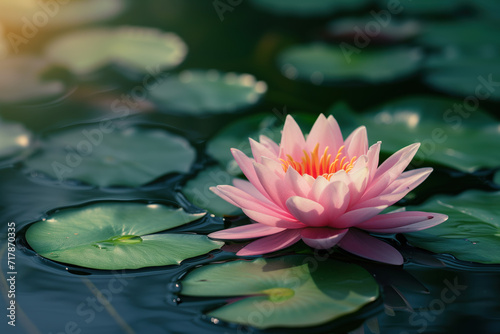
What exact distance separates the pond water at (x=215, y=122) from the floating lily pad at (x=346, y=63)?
1 cm

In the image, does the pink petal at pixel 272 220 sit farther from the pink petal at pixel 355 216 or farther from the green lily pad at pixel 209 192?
the green lily pad at pixel 209 192

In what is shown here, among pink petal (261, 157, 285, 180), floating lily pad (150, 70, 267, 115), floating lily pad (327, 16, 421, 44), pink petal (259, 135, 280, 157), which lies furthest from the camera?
floating lily pad (327, 16, 421, 44)

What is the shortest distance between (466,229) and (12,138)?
1.75m

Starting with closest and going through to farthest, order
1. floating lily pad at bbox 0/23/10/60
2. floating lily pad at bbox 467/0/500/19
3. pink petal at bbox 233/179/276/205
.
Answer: pink petal at bbox 233/179/276/205, floating lily pad at bbox 0/23/10/60, floating lily pad at bbox 467/0/500/19

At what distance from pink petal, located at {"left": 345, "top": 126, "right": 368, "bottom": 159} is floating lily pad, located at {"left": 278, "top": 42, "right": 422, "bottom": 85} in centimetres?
127

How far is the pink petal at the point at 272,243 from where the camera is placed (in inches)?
59.1

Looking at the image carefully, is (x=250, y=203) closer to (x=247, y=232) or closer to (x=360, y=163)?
(x=247, y=232)

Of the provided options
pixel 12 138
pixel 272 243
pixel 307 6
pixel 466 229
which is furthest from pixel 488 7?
pixel 12 138

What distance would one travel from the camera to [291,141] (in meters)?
1.65

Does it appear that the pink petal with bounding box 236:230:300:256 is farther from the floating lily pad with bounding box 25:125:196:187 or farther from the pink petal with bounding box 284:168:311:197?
the floating lily pad with bounding box 25:125:196:187

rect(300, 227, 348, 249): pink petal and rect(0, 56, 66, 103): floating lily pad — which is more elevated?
rect(0, 56, 66, 103): floating lily pad

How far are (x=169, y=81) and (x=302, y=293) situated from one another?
171 centimetres

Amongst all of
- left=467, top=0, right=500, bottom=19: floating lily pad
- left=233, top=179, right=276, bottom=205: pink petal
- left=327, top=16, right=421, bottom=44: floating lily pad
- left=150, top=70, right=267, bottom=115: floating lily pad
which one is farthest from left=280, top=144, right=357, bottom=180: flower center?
left=467, top=0, right=500, bottom=19: floating lily pad

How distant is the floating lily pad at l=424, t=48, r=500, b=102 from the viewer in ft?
8.76
